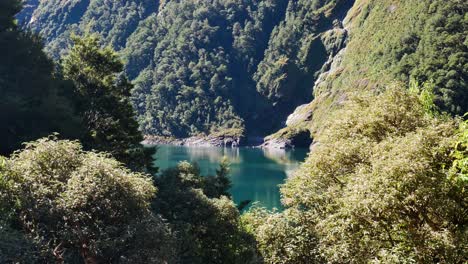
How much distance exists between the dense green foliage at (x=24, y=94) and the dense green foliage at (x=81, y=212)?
56.5 ft

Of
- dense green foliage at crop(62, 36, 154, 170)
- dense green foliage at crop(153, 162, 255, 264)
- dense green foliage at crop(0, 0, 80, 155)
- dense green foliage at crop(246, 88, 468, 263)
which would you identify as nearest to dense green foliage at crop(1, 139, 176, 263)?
dense green foliage at crop(153, 162, 255, 264)

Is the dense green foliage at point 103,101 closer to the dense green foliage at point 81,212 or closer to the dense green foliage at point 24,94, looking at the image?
the dense green foliage at point 24,94

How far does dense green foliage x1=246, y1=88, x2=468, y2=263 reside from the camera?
17328 mm

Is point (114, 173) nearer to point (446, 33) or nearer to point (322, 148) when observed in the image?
point (322, 148)

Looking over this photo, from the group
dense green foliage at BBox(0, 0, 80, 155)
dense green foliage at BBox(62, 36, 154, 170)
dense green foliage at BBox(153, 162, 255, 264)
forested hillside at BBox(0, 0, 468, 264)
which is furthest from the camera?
dense green foliage at BBox(62, 36, 154, 170)

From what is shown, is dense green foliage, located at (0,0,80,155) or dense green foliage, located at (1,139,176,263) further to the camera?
dense green foliage, located at (0,0,80,155)

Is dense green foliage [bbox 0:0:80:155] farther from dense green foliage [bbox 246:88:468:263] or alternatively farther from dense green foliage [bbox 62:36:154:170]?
dense green foliage [bbox 246:88:468:263]

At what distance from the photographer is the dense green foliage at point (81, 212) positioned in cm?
1577

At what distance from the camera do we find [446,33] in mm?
197125

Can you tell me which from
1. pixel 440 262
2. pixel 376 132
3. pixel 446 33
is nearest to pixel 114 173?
pixel 440 262

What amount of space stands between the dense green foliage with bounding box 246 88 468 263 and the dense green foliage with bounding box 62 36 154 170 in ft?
83.3

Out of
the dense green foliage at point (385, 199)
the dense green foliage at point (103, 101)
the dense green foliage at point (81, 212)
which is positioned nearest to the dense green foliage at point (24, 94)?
the dense green foliage at point (103, 101)

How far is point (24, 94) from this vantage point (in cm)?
3759

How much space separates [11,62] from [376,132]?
107ft
